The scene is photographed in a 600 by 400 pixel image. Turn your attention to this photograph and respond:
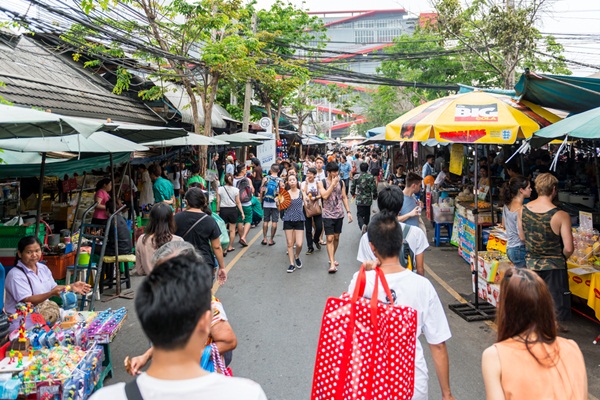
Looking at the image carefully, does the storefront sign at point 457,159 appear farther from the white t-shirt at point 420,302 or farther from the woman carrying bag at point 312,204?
the white t-shirt at point 420,302

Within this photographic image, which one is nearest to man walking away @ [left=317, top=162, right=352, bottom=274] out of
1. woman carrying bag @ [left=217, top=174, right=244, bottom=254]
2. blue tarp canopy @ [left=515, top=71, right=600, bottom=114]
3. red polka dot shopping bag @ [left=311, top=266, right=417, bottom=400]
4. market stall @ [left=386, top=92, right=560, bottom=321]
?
market stall @ [left=386, top=92, right=560, bottom=321]

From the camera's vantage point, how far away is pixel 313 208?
8.90 m

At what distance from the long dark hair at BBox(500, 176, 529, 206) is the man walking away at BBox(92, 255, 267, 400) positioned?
17.3 ft

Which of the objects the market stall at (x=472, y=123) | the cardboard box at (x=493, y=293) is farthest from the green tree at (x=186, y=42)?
the cardboard box at (x=493, y=293)

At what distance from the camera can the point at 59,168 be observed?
7.99 metres

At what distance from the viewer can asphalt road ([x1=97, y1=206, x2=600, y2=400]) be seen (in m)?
4.49

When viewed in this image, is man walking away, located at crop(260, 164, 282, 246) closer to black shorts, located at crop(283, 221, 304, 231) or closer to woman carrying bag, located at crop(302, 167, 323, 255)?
woman carrying bag, located at crop(302, 167, 323, 255)

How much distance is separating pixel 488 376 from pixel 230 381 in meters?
1.15

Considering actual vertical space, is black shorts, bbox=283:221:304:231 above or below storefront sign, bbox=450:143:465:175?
below

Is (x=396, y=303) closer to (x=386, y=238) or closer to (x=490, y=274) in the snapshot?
(x=386, y=238)

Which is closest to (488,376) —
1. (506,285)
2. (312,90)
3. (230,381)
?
(506,285)

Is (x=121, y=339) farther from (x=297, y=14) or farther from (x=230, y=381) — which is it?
(x=297, y=14)

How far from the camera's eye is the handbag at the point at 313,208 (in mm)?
8812

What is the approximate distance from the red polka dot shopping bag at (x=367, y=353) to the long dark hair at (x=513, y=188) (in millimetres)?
4339
